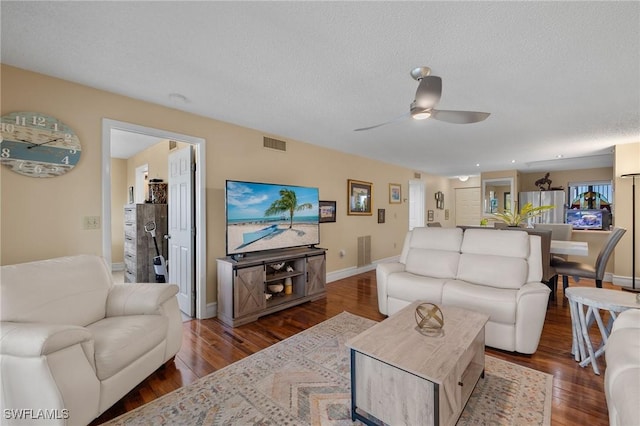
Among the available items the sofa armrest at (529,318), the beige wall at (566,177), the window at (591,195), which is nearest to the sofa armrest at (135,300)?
the sofa armrest at (529,318)

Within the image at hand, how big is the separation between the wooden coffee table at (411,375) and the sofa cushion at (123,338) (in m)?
1.42

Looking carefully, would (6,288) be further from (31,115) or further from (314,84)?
(314,84)

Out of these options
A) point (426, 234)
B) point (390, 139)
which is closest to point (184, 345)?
point (426, 234)

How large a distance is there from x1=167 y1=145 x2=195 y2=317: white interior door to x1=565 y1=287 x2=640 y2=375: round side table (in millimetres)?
3696

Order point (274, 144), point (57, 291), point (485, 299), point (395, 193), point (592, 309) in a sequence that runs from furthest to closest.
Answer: point (395, 193)
point (274, 144)
point (485, 299)
point (592, 309)
point (57, 291)

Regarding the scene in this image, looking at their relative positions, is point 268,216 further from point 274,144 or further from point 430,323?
point 430,323

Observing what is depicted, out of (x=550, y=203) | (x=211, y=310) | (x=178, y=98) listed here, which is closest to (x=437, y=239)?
(x=211, y=310)

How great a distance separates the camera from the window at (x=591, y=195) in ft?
20.2

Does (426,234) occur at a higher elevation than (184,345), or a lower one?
higher

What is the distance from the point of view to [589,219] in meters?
5.78

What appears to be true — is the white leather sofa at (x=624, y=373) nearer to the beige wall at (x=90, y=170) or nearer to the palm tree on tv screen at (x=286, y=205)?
the palm tree on tv screen at (x=286, y=205)

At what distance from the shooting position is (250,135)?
3.57 metres

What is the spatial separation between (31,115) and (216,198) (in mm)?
1645

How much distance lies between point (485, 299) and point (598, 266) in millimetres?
2094
